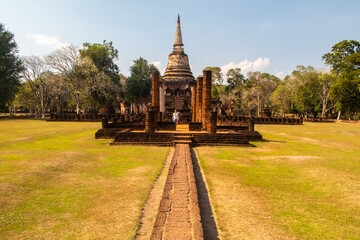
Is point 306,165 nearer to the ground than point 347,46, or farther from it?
nearer to the ground

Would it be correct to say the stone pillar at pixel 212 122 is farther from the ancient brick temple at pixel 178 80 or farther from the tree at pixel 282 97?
the tree at pixel 282 97

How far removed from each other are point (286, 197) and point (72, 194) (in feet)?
14.1

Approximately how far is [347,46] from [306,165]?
3728cm

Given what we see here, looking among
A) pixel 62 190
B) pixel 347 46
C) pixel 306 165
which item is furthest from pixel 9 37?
pixel 347 46

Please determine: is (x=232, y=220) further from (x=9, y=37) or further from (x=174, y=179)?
(x=9, y=37)

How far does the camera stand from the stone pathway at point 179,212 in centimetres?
323

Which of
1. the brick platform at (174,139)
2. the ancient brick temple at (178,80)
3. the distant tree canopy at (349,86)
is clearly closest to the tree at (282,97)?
the distant tree canopy at (349,86)

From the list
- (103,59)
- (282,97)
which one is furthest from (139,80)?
(282,97)

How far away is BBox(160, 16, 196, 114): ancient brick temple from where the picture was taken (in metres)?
34.9

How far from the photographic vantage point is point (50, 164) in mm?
6934

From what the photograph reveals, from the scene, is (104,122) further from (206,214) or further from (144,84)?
(144,84)

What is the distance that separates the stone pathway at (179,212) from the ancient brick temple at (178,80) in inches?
1074

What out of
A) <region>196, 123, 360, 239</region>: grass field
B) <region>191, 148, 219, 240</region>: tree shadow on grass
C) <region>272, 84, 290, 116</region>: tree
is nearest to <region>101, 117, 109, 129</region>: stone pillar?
<region>196, 123, 360, 239</region>: grass field

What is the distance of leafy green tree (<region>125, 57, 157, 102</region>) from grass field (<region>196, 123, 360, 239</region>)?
4268cm
